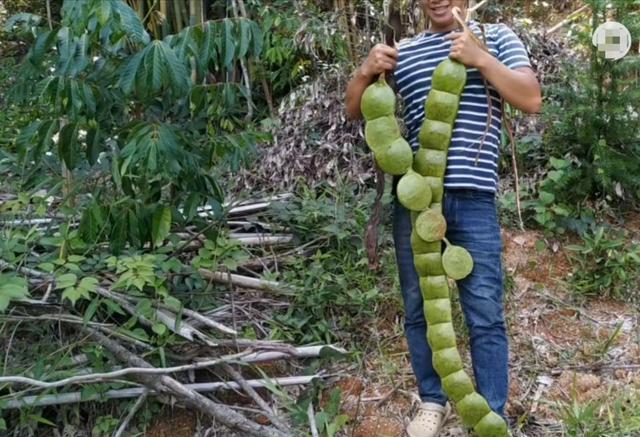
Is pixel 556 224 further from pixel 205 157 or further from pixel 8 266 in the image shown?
pixel 8 266

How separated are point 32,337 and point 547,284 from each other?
6.93 ft

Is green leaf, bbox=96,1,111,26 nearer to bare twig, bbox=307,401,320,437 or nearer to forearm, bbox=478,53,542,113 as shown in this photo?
forearm, bbox=478,53,542,113

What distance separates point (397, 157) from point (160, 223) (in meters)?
1.04

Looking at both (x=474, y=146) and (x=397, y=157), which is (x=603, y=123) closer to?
(x=474, y=146)

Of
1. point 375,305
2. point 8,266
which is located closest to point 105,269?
point 8,266

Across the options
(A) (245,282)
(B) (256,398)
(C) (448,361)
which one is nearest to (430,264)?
(C) (448,361)

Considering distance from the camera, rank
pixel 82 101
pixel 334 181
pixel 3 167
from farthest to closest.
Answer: pixel 334 181 < pixel 3 167 < pixel 82 101

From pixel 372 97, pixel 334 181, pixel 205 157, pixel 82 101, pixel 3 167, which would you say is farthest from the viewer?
pixel 334 181

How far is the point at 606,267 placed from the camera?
2.77 m

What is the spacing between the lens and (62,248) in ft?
8.09

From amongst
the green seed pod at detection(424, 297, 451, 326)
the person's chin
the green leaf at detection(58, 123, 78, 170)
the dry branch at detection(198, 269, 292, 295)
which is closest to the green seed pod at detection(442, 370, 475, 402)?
the green seed pod at detection(424, 297, 451, 326)

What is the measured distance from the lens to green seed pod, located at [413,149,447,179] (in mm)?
1758

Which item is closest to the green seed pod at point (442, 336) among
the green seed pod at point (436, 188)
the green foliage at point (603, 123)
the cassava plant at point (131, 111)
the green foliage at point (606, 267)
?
the green seed pod at point (436, 188)

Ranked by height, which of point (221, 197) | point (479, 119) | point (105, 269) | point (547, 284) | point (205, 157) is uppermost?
point (479, 119)
